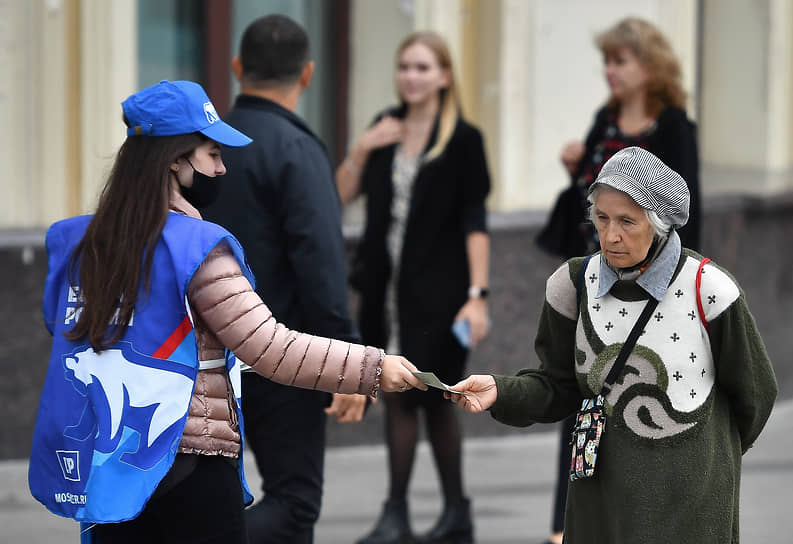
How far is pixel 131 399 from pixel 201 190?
0.62 m

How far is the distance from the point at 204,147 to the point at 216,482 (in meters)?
0.79

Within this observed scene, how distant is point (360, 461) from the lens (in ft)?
22.7

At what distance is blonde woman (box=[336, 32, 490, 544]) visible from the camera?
211 inches

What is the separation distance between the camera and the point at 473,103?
25.9ft

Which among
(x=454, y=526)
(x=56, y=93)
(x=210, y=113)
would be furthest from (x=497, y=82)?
(x=210, y=113)

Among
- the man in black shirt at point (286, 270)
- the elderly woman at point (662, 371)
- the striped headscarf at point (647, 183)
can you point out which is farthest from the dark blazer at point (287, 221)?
the striped headscarf at point (647, 183)

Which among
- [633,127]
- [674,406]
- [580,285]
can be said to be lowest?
[674,406]

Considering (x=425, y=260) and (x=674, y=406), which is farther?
(x=425, y=260)

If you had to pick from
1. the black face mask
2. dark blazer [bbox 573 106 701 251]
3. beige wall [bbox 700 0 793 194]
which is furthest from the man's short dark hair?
beige wall [bbox 700 0 793 194]

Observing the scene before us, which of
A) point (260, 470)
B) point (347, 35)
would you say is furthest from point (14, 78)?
point (260, 470)

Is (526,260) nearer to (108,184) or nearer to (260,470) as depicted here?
(260,470)

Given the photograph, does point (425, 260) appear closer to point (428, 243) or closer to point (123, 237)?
point (428, 243)

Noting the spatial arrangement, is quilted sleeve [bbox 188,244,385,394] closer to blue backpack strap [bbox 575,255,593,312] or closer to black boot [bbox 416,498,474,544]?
blue backpack strap [bbox 575,255,593,312]

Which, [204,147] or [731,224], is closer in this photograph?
[204,147]
